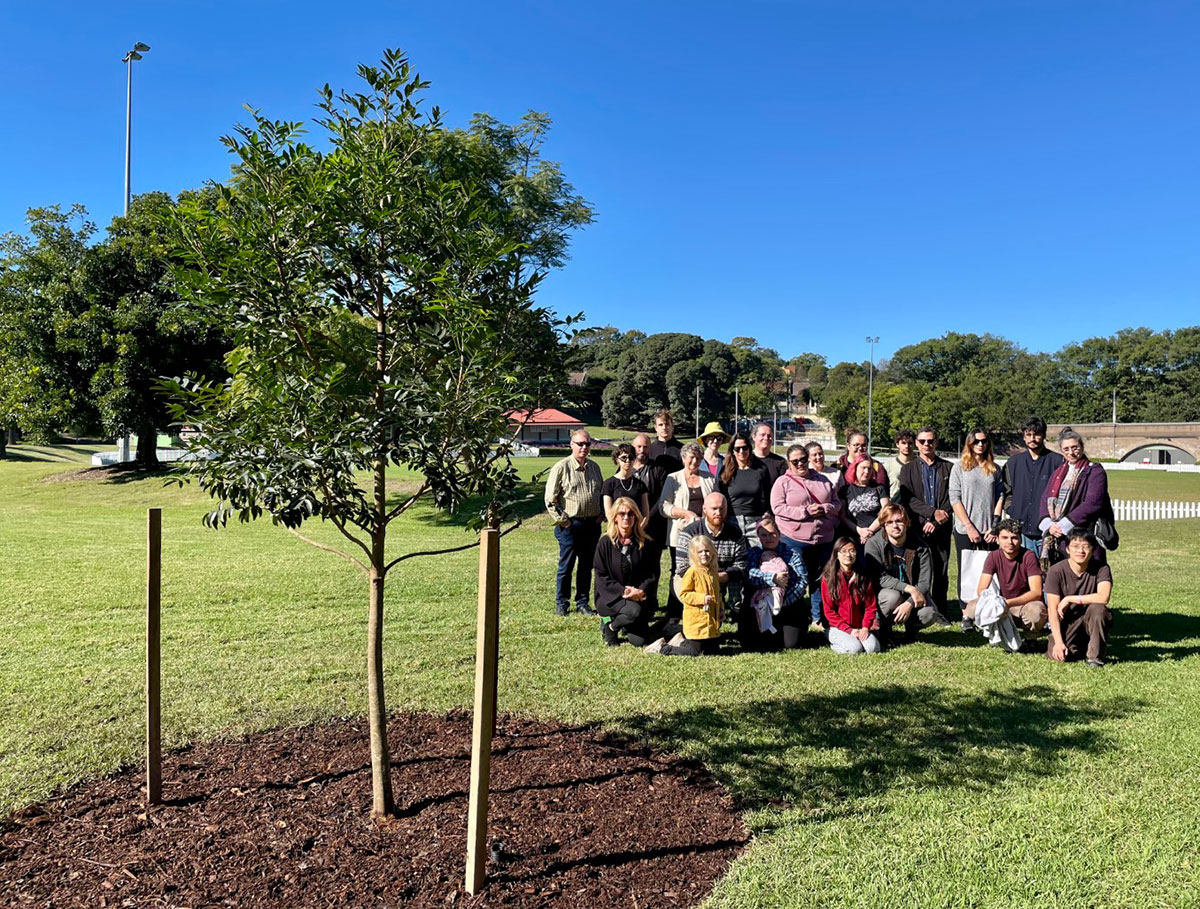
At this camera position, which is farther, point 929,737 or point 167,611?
point 167,611

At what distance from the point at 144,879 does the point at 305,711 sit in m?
1.96

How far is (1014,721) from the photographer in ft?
16.7

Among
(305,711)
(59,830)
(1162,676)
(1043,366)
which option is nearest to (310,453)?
(59,830)

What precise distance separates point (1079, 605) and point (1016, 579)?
0.57 meters

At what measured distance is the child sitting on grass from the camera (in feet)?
21.7

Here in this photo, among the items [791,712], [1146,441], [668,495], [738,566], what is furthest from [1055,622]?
[1146,441]

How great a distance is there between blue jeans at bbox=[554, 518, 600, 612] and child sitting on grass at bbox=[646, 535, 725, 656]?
1.74 m

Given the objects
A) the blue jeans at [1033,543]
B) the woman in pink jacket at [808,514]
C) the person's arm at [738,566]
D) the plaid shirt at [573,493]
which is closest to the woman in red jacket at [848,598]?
the woman in pink jacket at [808,514]

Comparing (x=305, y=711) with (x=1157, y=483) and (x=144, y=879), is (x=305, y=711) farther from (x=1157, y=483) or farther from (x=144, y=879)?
(x=1157, y=483)

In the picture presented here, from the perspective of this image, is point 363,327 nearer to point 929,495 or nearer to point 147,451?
point 929,495

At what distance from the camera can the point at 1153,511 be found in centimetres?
2077

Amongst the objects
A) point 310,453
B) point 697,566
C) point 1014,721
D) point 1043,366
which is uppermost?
point 1043,366

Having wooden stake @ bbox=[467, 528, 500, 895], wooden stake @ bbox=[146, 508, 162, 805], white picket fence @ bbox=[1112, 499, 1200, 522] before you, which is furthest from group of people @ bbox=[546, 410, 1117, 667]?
white picket fence @ bbox=[1112, 499, 1200, 522]

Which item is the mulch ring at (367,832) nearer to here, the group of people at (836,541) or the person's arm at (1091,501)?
the group of people at (836,541)
